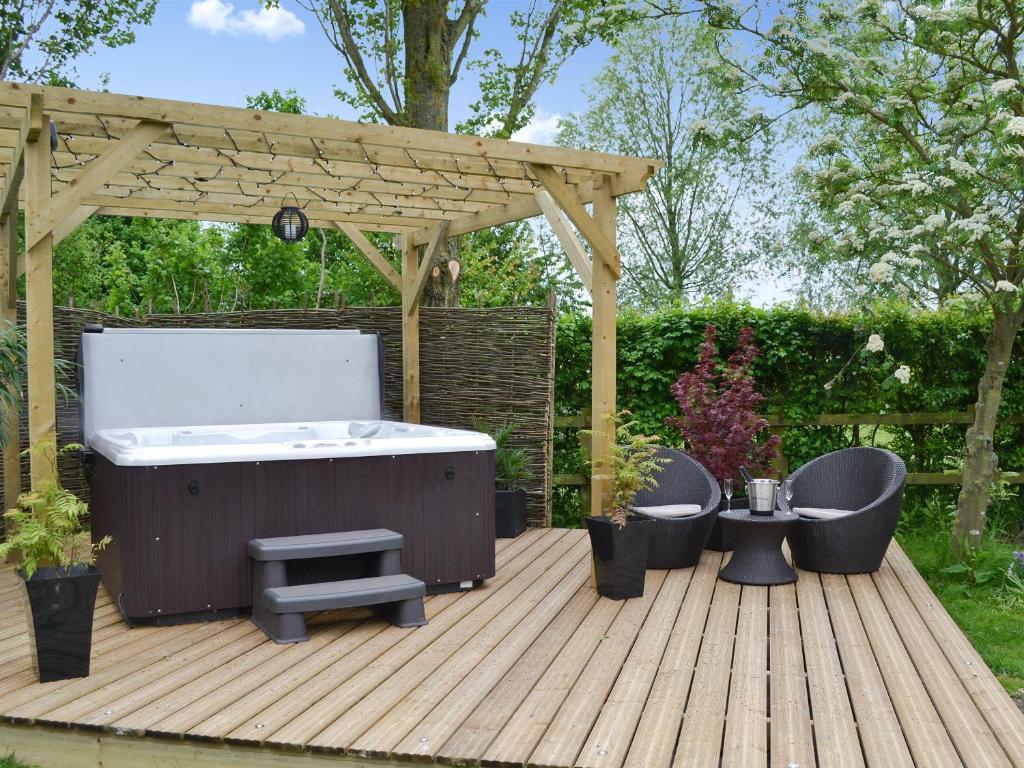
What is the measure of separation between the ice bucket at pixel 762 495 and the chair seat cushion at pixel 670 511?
0.36 metres

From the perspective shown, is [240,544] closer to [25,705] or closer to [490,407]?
[25,705]

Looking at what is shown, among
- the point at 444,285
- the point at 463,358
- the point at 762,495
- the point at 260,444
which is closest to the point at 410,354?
the point at 463,358

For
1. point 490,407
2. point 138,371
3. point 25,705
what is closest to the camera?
point 25,705

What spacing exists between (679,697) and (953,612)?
2.81 m

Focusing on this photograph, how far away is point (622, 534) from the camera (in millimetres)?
4656

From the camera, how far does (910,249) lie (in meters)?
5.16

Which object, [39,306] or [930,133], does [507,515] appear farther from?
[930,133]

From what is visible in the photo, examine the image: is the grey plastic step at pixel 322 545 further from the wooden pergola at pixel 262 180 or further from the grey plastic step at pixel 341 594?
the wooden pergola at pixel 262 180

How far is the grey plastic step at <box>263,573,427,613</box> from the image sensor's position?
399 centimetres

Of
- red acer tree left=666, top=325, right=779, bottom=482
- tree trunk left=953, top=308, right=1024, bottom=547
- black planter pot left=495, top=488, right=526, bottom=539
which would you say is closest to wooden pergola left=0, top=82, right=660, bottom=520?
red acer tree left=666, top=325, right=779, bottom=482

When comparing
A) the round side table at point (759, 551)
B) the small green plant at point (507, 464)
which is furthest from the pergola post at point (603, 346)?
the small green plant at point (507, 464)

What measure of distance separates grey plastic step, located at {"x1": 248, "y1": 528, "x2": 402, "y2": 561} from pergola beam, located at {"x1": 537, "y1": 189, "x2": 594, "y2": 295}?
5.79 ft

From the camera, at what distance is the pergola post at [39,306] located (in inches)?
171

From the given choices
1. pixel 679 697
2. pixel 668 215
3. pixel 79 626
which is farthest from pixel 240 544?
pixel 668 215
